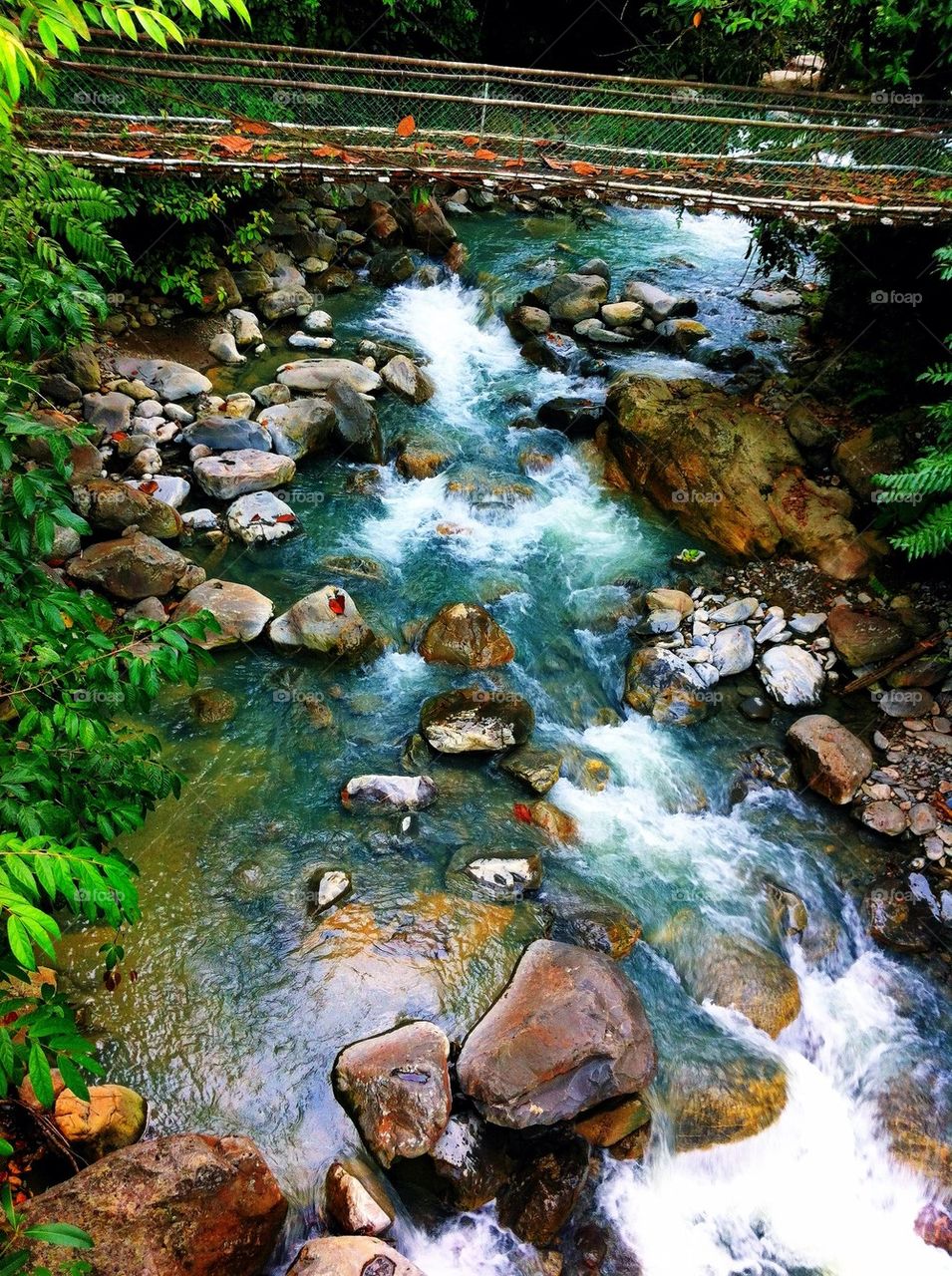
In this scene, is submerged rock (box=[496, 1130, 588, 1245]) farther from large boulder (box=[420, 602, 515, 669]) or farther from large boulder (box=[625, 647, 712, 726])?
large boulder (box=[420, 602, 515, 669])

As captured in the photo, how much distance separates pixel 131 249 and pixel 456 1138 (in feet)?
36.5

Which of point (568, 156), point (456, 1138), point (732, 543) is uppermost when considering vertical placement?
point (568, 156)

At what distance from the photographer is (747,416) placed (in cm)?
937

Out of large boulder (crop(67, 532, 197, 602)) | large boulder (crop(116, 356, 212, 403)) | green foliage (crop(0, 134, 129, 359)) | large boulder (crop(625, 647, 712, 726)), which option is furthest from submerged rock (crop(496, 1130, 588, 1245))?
large boulder (crop(116, 356, 212, 403))

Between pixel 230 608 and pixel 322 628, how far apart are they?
0.90 meters

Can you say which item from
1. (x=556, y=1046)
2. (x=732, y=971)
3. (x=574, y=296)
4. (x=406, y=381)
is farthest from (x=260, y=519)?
(x=574, y=296)

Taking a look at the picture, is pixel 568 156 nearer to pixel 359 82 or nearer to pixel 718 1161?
pixel 359 82

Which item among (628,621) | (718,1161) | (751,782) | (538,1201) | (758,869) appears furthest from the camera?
(628,621)

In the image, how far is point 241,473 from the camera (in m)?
8.81

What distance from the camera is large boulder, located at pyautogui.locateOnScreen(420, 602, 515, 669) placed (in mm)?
7660

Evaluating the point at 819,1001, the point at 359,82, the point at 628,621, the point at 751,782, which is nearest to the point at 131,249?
the point at 359,82

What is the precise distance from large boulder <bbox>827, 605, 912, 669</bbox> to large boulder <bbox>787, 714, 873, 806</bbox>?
2.95 ft

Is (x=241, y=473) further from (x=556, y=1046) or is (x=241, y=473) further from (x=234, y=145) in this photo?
(x=556, y=1046)

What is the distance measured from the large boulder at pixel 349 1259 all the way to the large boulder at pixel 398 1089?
0.53m
